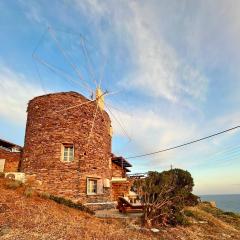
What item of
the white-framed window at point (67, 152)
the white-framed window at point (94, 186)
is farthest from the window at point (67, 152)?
the white-framed window at point (94, 186)

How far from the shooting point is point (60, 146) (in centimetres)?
1864

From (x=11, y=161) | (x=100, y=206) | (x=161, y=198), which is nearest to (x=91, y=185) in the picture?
(x=100, y=206)

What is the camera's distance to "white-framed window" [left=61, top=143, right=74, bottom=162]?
1888cm

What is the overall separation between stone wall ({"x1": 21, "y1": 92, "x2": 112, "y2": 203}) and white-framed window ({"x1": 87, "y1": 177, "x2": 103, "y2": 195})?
306 millimetres

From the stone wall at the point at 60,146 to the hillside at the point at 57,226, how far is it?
330 centimetres

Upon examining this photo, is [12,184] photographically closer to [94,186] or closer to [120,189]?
[94,186]

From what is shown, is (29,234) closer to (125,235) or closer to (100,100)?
(125,235)

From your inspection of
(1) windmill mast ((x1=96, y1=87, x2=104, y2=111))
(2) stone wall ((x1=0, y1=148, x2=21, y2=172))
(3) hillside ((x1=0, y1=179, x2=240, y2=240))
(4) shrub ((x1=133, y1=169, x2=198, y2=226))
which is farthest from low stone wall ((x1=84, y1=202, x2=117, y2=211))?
(1) windmill mast ((x1=96, y1=87, x2=104, y2=111))

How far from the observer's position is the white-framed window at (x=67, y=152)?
1888 cm

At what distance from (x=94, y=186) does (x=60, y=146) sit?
4103 millimetres

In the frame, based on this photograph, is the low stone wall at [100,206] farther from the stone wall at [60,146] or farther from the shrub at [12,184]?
the shrub at [12,184]

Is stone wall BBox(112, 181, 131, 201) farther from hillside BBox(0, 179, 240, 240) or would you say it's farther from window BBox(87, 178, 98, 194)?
hillside BBox(0, 179, 240, 240)

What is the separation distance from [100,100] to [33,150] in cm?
689

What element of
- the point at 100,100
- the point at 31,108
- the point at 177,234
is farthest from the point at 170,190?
the point at 31,108
